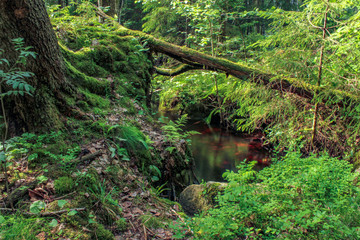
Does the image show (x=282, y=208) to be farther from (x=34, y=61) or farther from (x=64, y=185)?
(x=34, y=61)

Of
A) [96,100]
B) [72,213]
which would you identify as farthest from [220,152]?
[72,213]

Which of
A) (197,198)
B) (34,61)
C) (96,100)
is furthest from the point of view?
(96,100)

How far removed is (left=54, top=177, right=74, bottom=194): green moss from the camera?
7.43 feet

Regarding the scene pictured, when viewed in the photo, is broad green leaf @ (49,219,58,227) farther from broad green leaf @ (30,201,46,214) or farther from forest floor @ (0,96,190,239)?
broad green leaf @ (30,201,46,214)

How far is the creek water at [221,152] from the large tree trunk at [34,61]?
4220mm

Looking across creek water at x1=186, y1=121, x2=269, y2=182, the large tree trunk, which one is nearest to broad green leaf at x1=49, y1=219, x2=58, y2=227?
the large tree trunk

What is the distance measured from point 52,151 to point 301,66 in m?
4.92

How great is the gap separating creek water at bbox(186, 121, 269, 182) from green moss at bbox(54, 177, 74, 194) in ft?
13.4

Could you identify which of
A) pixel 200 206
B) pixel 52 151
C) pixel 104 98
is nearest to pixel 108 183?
pixel 52 151

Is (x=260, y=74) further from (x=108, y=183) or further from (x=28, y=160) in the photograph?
(x=28, y=160)

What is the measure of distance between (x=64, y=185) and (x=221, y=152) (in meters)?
6.45

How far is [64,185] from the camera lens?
7.54ft

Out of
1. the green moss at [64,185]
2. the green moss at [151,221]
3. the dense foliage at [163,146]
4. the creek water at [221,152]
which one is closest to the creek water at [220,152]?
the creek water at [221,152]

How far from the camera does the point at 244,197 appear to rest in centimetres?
235
